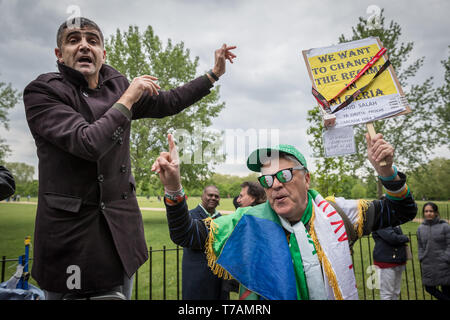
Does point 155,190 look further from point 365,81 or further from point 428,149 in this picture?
point 428,149

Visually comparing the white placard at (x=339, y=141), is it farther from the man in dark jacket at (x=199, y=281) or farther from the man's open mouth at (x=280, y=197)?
the man in dark jacket at (x=199, y=281)

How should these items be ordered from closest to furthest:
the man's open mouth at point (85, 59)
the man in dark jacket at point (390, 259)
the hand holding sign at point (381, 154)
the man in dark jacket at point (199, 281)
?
the man's open mouth at point (85, 59) < the hand holding sign at point (381, 154) < the man in dark jacket at point (199, 281) < the man in dark jacket at point (390, 259)

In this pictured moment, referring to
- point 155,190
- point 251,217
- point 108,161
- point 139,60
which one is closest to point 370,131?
point 251,217

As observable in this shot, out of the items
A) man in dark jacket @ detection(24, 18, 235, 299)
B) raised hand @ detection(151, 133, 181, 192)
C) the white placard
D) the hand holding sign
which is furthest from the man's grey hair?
the hand holding sign

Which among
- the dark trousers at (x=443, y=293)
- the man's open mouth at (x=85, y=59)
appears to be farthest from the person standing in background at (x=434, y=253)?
the man's open mouth at (x=85, y=59)

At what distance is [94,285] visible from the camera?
4.60 ft

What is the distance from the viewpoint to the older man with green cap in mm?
1940

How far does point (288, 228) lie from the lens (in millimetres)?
2207

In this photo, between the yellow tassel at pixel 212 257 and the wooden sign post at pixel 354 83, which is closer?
the yellow tassel at pixel 212 257

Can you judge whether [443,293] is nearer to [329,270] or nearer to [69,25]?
[329,270]

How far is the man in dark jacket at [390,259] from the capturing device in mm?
5453

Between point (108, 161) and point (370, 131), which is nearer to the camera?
point (108, 161)

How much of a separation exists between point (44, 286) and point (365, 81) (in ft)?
8.59

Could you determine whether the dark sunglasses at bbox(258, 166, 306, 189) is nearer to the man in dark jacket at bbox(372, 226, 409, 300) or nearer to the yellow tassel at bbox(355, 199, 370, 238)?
the yellow tassel at bbox(355, 199, 370, 238)
